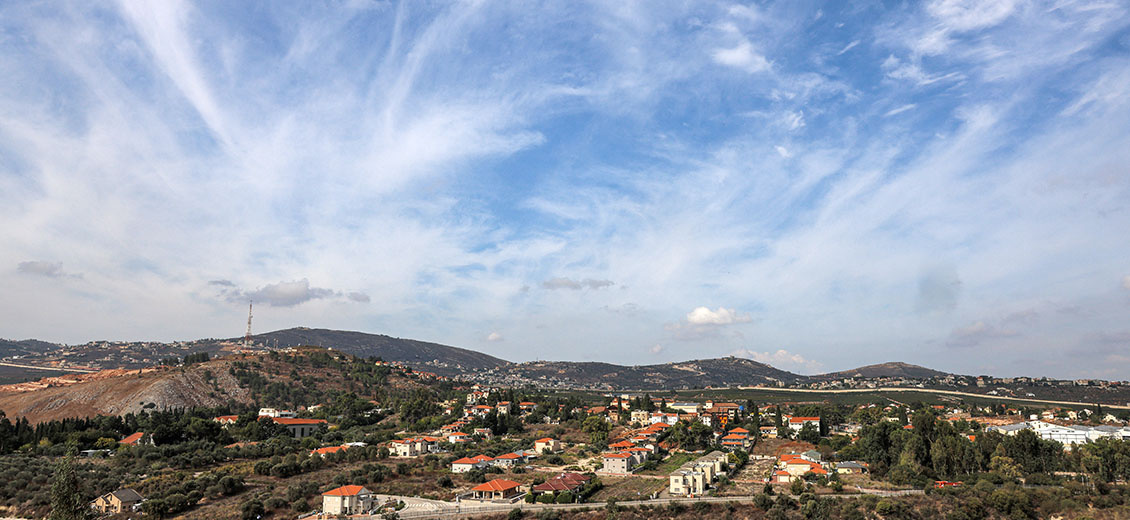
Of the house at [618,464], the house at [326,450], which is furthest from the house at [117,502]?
the house at [618,464]

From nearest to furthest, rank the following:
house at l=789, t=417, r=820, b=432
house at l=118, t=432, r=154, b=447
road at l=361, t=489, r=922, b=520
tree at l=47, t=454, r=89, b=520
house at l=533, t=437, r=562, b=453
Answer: tree at l=47, t=454, r=89, b=520
road at l=361, t=489, r=922, b=520
house at l=118, t=432, r=154, b=447
house at l=533, t=437, r=562, b=453
house at l=789, t=417, r=820, b=432

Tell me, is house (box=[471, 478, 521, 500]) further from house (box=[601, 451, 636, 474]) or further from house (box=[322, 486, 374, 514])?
house (box=[601, 451, 636, 474])

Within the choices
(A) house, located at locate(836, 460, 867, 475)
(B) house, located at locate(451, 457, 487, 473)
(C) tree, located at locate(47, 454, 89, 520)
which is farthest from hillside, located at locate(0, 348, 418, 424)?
(A) house, located at locate(836, 460, 867, 475)

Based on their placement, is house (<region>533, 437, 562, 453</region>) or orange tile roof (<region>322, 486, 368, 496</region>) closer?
orange tile roof (<region>322, 486, 368, 496</region>)

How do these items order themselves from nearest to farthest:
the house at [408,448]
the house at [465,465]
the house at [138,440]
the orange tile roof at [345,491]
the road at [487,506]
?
the road at [487,506] → the orange tile roof at [345,491] → the house at [465,465] → the house at [138,440] → the house at [408,448]

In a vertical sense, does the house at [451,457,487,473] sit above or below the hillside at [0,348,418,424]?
below

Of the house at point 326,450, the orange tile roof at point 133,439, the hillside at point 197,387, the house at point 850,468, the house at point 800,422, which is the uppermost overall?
the hillside at point 197,387

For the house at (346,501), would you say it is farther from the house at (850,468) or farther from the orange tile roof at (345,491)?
the house at (850,468)
